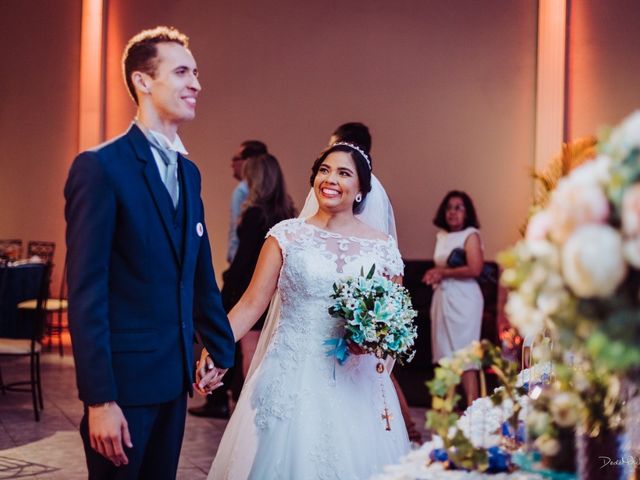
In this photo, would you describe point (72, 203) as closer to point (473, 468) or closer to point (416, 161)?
point (473, 468)

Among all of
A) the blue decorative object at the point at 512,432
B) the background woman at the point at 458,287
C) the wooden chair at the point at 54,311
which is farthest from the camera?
the wooden chair at the point at 54,311

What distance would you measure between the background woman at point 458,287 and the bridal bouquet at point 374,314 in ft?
11.2

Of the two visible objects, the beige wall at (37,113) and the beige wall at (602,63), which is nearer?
the beige wall at (602,63)

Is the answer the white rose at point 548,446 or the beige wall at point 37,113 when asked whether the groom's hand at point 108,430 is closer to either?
the white rose at point 548,446

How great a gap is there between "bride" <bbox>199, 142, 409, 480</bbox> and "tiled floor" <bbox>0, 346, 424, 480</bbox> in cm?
151

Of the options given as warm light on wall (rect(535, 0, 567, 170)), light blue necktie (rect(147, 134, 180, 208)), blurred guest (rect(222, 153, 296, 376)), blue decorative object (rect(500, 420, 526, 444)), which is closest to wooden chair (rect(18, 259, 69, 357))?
blurred guest (rect(222, 153, 296, 376))

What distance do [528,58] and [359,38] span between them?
1797 mm

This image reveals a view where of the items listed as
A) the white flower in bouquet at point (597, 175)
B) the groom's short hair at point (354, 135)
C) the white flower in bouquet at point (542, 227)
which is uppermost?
the groom's short hair at point (354, 135)

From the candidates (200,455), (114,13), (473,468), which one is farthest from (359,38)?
(473,468)

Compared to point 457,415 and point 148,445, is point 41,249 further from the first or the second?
point 457,415

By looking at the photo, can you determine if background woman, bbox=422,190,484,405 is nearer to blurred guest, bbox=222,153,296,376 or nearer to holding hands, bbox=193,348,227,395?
blurred guest, bbox=222,153,296,376

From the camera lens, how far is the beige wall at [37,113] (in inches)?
456

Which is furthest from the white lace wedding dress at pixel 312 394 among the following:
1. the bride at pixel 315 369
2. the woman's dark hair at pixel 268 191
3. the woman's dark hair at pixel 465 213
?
the woman's dark hair at pixel 465 213

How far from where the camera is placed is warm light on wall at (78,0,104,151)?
36.8ft
